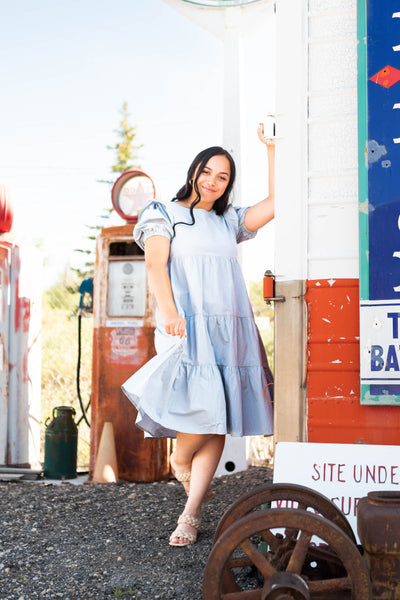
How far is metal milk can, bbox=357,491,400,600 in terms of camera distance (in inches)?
81.2

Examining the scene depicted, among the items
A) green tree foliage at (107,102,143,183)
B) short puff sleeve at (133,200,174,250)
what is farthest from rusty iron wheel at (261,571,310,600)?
green tree foliage at (107,102,143,183)

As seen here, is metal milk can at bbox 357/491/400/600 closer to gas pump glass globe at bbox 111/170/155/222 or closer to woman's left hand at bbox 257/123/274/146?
woman's left hand at bbox 257/123/274/146

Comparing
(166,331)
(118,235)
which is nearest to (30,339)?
(118,235)

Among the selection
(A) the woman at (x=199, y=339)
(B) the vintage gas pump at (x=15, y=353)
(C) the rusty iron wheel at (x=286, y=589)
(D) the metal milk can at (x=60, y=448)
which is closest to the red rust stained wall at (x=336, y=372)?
(A) the woman at (x=199, y=339)

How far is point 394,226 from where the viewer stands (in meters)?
2.82

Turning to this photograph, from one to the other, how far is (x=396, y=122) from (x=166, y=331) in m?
1.40

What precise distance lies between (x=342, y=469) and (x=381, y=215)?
41.9 inches

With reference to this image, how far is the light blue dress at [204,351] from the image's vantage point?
325cm

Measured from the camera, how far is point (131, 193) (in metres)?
5.51

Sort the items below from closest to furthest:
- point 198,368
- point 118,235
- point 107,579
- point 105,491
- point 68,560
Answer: point 107,579 < point 68,560 < point 198,368 < point 105,491 < point 118,235

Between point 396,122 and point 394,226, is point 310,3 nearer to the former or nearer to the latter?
point 396,122

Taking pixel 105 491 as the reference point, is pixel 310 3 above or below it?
above

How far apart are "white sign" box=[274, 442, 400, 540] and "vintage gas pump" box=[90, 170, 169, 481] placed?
2.56 meters

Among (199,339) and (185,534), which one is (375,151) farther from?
(185,534)
